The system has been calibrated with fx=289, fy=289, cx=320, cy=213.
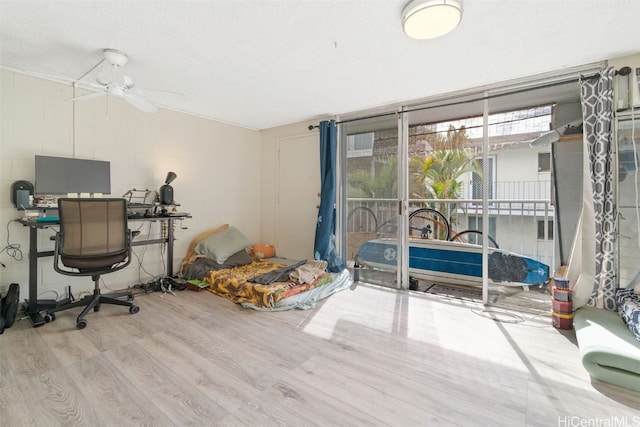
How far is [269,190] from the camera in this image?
512cm

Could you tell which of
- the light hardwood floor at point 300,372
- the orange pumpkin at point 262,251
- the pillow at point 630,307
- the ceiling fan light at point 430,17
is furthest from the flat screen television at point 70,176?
the pillow at point 630,307

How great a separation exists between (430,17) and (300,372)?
2.39 meters

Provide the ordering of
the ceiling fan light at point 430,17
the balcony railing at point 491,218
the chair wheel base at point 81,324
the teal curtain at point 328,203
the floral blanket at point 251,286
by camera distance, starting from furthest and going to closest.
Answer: the teal curtain at point 328,203 → the balcony railing at point 491,218 → the floral blanket at point 251,286 → the chair wheel base at point 81,324 → the ceiling fan light at point 430,17

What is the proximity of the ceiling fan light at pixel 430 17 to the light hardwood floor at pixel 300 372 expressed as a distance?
2.24 metres

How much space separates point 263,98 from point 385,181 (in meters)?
1.88

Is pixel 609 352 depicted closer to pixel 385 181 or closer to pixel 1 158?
pixel 385 181

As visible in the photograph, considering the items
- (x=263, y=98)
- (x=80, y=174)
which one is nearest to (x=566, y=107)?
(x=263, y=98)

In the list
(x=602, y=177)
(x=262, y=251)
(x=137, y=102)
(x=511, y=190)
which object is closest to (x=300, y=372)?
(x=137, y=102)

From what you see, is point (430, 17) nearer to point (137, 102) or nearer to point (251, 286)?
point (137, 102)

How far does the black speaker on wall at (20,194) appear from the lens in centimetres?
270

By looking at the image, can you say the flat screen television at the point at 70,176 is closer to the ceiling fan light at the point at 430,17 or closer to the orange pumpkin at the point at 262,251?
the orange pumpkin at the point at 262,251

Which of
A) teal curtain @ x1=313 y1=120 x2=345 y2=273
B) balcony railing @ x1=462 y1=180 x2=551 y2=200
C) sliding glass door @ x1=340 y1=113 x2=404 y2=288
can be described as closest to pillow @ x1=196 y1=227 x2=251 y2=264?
teal curtain @ x1=313 y1=120 x2=345 y2=273

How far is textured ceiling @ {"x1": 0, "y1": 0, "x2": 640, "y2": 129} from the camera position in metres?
1.87

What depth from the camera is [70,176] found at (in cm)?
295
